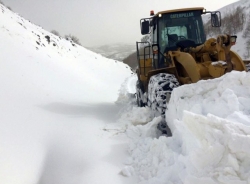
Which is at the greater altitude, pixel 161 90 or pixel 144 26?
pixel 144 26

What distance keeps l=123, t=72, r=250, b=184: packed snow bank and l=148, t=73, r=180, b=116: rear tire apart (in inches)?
12.0

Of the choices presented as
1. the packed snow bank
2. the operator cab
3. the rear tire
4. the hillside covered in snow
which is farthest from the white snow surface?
the hillside covered in snow

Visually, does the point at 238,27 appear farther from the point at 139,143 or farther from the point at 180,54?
the point at 139,143

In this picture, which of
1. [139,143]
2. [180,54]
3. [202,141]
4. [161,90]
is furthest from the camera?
[180,54]

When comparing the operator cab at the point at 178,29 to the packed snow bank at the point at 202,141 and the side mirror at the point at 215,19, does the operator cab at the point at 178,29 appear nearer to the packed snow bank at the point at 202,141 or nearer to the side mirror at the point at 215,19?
the side mirror at the point at 215,19

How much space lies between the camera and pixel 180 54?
17.7ft

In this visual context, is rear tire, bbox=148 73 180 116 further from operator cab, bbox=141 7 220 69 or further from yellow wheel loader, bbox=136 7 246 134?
operator cab, bbox=141 7 220 69

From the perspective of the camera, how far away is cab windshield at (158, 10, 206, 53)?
6.20 meters

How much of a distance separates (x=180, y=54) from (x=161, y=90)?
968 mm

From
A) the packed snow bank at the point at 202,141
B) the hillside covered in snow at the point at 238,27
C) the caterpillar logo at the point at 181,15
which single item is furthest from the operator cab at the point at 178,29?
the hillside covered in snow at the point at 238,27

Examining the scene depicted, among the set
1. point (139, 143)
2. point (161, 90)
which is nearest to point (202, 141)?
point (139, 143)

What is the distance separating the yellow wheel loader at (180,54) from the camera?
4862mm

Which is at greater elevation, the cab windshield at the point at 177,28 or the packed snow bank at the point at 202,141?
the cab windshield at the point at 177,28

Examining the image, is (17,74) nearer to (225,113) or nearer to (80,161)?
(80,161)
